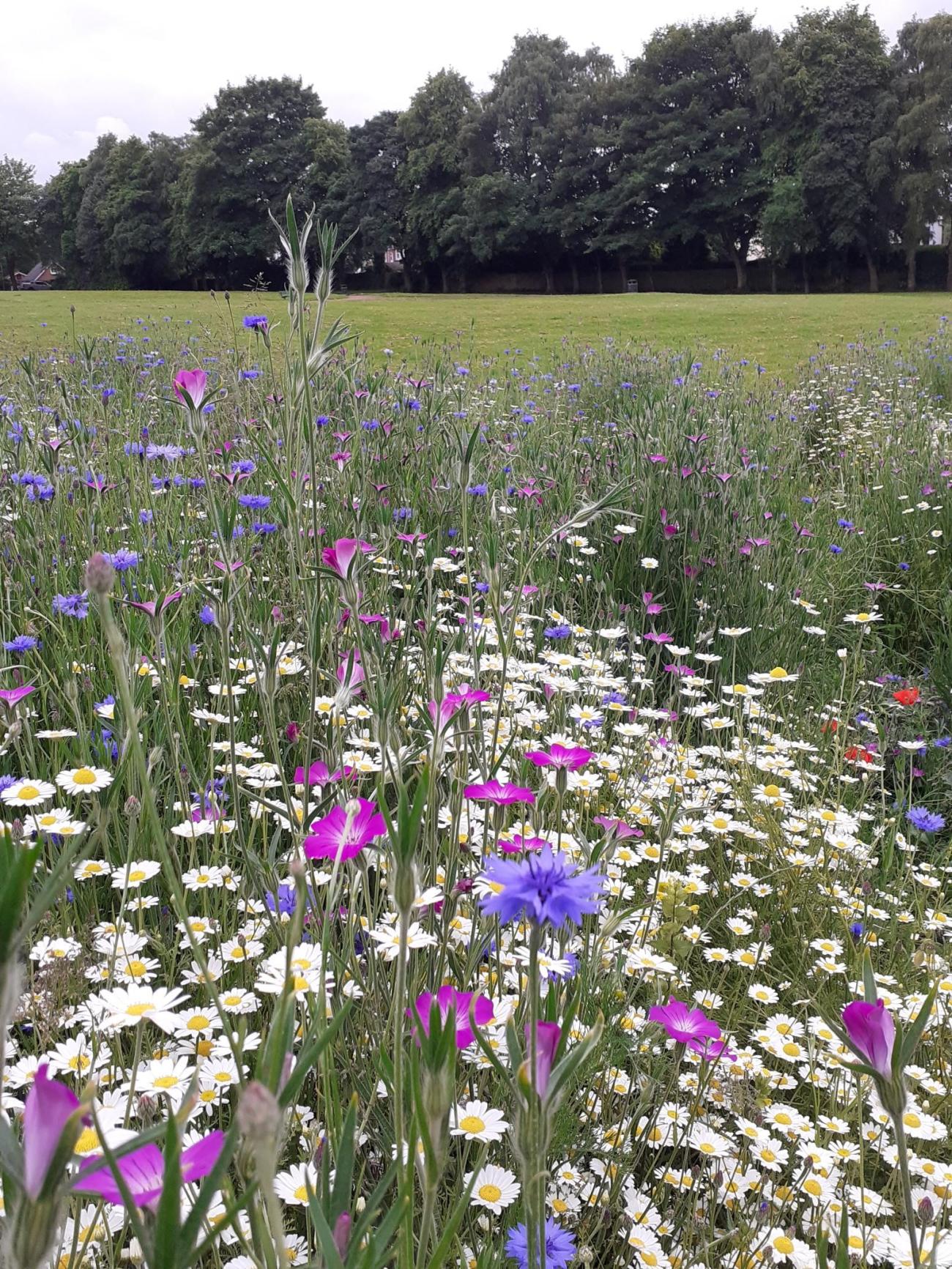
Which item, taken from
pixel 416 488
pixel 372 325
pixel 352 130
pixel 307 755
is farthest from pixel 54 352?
pixel 352 130

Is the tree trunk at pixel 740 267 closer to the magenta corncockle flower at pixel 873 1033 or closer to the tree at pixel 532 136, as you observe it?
the tree at pixel 532 136

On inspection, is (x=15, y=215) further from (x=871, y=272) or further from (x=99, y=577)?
(x=99, y=577)

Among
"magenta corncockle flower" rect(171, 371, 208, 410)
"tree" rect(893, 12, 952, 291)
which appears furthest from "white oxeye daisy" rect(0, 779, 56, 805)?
"tree" rect(893, 12, 952, 291)

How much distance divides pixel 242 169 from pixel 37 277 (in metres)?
19.4

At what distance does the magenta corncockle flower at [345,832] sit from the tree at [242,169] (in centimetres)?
3767

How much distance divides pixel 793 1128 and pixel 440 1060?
927mm

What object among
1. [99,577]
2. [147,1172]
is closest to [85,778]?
[99,577]

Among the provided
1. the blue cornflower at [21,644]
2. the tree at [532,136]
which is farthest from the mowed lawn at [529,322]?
the tree at [532,136]

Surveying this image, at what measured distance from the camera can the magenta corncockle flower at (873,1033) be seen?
1.85 feet

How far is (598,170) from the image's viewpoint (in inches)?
1430

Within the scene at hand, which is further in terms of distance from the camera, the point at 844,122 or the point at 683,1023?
the point at 844,122

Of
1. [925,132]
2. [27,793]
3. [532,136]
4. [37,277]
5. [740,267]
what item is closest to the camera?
[27,793]

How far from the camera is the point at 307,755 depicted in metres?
1.04

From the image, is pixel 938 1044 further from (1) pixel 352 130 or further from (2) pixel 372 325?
(1) pixel 352 130
